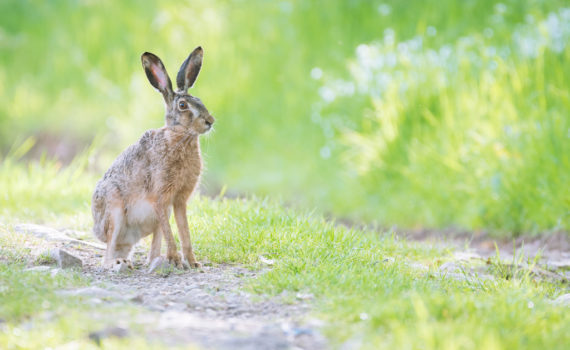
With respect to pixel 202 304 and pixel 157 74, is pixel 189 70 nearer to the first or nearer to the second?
pixel 157 74

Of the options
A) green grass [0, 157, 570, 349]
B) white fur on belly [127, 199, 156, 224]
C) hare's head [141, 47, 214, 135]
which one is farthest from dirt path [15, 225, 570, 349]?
hare's head [141, 47, 214, 135]

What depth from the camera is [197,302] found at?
4297 millimetres

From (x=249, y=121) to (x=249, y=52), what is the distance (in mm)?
1400

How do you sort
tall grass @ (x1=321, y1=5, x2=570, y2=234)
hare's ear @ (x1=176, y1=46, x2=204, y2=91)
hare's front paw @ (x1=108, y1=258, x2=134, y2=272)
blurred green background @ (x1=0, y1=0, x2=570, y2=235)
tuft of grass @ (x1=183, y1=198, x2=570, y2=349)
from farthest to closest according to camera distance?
1. blurred green background @ (x1=0, y1=0, x2=570, y2=235)
2. tall grass @ (x1=321, y1=5, x2=570, y2=234)
3. hare's ear @ (x1=176, y1=46, x2=204, y2=91)
4. hare's front paw @ (x1=108, y1=258, x2=134, y2=272)
5. tuft of grass @ (x1=183, y1=198, x2=570, y2=349)

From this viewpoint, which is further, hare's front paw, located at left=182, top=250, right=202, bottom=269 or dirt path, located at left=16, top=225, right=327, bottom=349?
hare's front paw, located at left=182, top=250, right=202, bottom=269

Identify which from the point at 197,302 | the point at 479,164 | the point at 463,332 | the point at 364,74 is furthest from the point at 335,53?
the point at 463,332

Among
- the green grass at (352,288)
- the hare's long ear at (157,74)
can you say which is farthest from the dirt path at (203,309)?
the hare's long ear at (157,74)

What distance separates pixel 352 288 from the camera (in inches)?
172

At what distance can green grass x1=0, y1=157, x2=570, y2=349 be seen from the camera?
349 cm

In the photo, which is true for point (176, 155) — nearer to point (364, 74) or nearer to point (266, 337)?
point (266, 337)

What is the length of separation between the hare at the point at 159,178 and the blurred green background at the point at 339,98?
853 millimetres

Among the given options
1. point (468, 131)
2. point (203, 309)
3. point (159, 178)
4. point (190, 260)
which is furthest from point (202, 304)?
point (468, 131)

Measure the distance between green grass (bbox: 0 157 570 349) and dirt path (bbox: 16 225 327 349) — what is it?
135 millimetres

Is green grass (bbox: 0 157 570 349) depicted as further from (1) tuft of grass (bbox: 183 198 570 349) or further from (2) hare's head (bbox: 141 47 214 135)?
(2) hare's head (bbox: 141 47 214 135)
